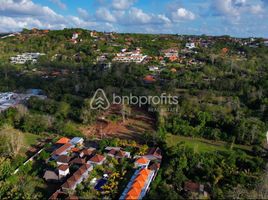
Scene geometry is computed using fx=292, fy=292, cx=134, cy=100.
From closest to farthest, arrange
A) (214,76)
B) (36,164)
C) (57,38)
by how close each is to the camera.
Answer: (36,164), (214,76), (57,38)

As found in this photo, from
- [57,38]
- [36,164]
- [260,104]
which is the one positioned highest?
[57,38]

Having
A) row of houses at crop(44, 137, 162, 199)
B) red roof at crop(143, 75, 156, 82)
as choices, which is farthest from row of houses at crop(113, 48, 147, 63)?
row of houses at crop(44, 137, 162, 199)

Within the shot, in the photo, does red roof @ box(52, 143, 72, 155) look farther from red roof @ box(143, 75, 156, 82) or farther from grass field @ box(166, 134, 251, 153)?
red roof @ box(143, 75, 156, 82)

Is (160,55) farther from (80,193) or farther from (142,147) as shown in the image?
(80,193)

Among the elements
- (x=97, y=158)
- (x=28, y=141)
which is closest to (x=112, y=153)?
(x=97, y=158)

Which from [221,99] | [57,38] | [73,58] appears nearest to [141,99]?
[221,99]

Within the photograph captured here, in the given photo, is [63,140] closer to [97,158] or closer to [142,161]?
[97,158]
